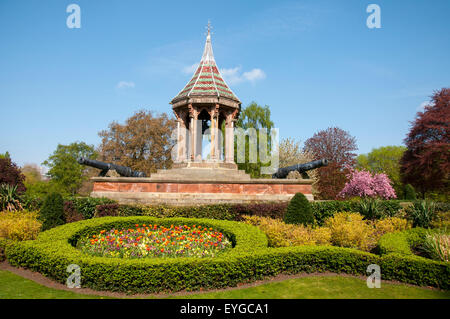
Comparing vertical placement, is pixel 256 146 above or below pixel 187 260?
above

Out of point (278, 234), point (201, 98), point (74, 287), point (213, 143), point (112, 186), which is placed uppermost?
point (201, 98)

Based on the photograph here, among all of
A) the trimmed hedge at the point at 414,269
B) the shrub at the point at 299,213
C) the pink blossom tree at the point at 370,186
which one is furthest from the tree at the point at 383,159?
the trimmed hedge at the point at 414,269

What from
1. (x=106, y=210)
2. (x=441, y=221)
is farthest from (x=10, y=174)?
(x=441, y=221)

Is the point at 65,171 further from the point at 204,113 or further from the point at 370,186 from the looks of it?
the point at 370,186

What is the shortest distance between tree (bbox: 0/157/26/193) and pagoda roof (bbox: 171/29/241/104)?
1042cm

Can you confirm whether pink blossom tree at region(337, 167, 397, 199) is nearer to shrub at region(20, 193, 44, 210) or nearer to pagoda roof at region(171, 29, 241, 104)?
pagoda roof at region(171, 29, 241, 104)

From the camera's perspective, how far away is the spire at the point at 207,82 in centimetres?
1703

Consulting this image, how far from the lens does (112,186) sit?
14281 millimetres

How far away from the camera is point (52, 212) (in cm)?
1051

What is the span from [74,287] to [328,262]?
19.4 ft

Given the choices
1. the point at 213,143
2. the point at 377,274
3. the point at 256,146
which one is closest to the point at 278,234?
the point at 377,274

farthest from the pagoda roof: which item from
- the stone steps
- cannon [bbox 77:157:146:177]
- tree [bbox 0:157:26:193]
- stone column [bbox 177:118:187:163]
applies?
tree [bbox 0:157:26:193]
